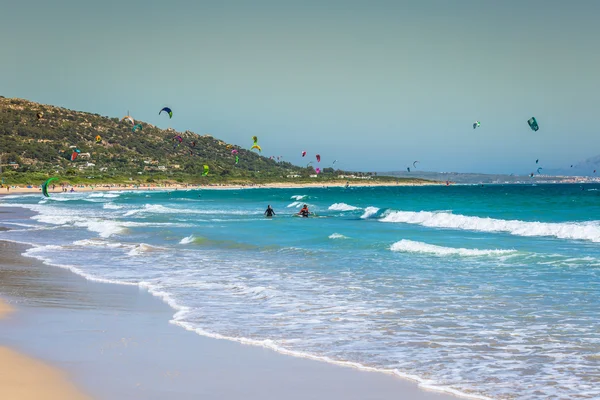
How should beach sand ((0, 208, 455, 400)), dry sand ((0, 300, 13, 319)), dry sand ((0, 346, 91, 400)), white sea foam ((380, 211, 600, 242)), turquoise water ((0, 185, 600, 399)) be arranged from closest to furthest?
1. dry sand ((0, 346, 91, 400))
2. beach sand ((0, 208, 455, 400))
3. turquoise water ((0, 185, 600, 399))
4. dry sand ((0, 300, 13, 319))
5. white sea foam ((380, 211, 600, 242))

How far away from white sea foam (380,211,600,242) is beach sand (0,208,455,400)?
64.3 ft

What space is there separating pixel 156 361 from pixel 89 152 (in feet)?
482

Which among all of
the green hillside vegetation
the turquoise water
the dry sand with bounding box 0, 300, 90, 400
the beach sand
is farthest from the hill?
Answer: the dry sand with bounding box 0, 300, 90, 400

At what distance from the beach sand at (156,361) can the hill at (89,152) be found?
104626 mm

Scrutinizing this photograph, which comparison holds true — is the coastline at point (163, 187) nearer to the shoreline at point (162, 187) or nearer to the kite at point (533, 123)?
the shoreline at point (162, 187)

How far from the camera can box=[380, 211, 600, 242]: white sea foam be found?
2706 centimetres

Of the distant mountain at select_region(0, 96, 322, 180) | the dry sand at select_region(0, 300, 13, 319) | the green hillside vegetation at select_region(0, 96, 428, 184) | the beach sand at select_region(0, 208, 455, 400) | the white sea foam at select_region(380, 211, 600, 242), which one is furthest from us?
the distant mountain at select_region(0, 96, 322, 180)

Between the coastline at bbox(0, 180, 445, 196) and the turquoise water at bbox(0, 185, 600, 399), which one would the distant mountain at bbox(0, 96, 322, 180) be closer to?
the coastline at bbox(0, 180, 445, 196)

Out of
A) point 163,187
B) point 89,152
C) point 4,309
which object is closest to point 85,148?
point 89,152

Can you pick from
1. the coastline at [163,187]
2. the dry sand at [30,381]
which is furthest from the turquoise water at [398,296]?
the coastline at [163,187]

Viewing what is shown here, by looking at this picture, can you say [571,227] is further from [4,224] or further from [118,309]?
[4,224]

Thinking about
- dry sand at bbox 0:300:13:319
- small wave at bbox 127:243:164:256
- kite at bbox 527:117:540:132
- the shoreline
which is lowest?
small wave at bbox 127:243:164:256

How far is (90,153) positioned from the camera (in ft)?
487

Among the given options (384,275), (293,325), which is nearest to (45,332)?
(293,325)
